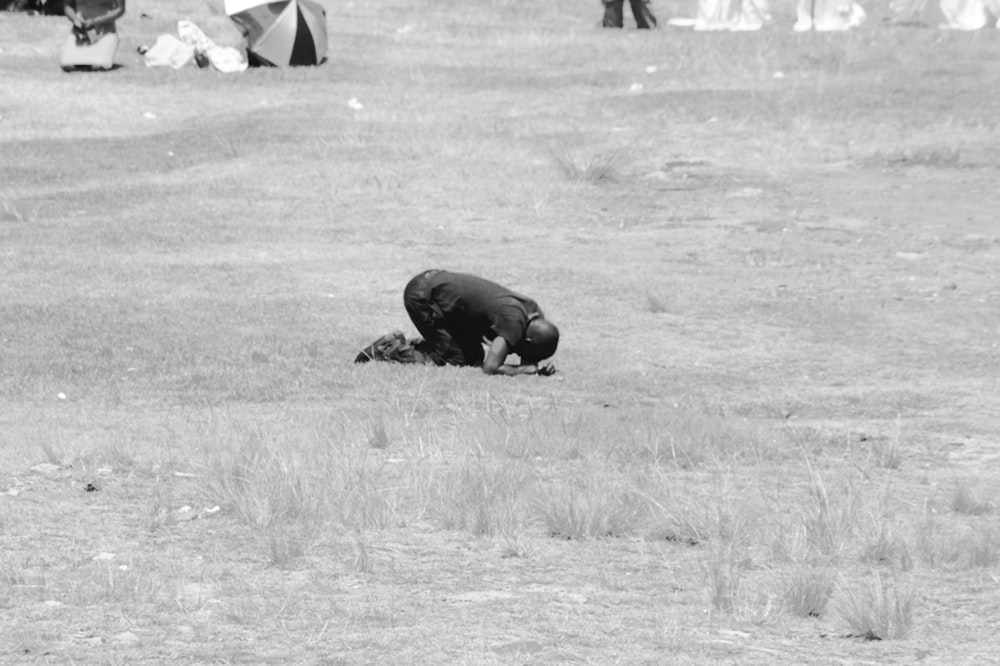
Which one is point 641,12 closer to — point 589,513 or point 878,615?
point 589,513

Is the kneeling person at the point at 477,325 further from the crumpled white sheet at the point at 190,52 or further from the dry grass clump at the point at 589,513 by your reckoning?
the crumpled white sheet at the point at 190,52

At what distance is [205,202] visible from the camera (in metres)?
18.2

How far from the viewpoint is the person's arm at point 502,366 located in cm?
1088

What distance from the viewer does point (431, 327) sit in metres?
11.2

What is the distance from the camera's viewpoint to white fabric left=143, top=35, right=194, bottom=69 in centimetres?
2730

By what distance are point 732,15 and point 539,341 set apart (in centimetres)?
2177

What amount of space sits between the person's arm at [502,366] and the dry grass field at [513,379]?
126 millimetres

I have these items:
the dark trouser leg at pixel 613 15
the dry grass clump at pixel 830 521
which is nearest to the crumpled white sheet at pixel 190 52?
the dark trouser leg at pixel 613 15

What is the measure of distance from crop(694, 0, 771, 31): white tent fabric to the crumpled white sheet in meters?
8.70

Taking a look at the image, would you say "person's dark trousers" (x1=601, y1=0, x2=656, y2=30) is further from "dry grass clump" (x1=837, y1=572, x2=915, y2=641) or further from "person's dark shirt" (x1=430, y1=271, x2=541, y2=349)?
"dry grass clump" (x1=837, y1=572, x2=915, y2=641)

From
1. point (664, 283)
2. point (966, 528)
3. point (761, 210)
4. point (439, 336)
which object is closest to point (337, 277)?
point (664, 283)

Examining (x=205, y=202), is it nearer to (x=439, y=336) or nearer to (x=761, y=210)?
(x=761, y=210)

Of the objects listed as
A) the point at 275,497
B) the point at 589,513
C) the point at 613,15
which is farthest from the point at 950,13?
the point at 275,497

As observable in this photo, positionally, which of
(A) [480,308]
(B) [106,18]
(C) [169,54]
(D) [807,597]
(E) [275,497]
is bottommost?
(C) [169,54]
